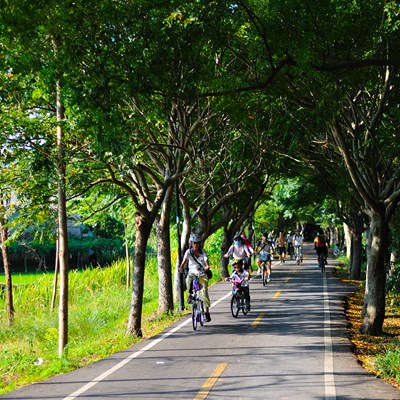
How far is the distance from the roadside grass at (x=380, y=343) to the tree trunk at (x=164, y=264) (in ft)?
16.5

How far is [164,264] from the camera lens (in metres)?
20.7

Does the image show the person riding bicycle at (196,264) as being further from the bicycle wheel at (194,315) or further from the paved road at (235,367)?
the paved road at (235,367)

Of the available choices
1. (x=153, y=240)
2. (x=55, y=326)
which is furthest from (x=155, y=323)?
(x=153, y=240)

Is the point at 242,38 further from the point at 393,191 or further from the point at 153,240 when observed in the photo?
the point at 153,240

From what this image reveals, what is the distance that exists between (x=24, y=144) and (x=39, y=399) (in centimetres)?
800

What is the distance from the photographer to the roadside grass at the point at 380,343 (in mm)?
10957

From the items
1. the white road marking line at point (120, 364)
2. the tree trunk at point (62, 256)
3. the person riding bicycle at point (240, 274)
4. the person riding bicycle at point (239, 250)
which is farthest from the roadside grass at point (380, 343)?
the tree trunk at point (62, 256)

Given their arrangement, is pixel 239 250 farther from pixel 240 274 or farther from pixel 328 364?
pixel 328 364

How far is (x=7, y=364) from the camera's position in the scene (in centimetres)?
1431

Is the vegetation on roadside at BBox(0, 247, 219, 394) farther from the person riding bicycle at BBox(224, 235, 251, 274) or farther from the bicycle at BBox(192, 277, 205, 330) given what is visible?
the person riding bicycle at BBox(224, 235, 251, 274)

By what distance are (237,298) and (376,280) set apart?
3.51 m

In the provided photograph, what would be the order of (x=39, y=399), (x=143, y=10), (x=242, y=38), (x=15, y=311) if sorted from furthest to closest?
(x=15, y=311) → (x=242, y=38) → (x=143, y=10) → (x=39, y=399)

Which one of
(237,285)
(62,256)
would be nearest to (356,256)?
(237,285)

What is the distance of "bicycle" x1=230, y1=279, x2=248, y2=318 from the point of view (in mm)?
17850
